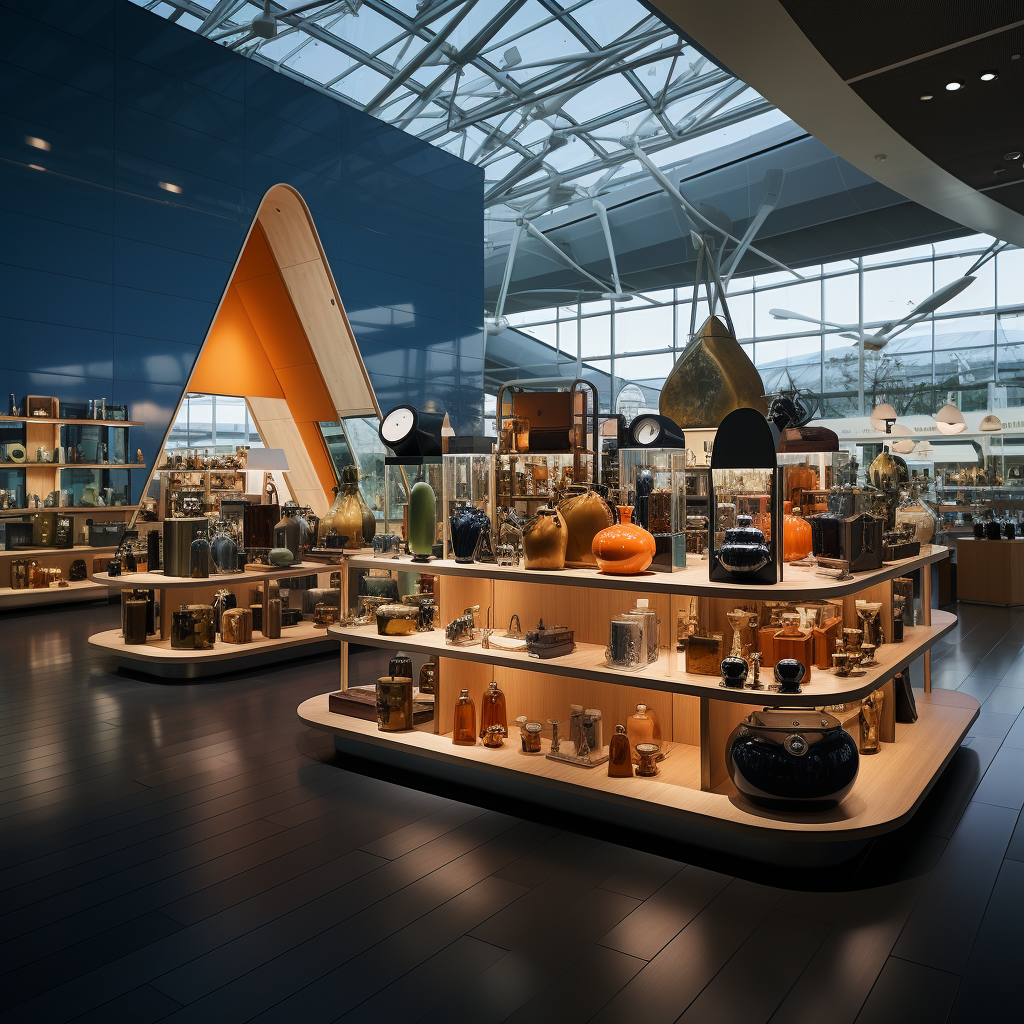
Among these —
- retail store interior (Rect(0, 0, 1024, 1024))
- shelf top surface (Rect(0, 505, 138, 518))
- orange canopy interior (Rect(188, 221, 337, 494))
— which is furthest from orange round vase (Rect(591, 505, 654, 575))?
orange canopy interior (Rect(188, 221, 337, 494))

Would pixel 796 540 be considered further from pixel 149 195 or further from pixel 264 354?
pixel 264 354

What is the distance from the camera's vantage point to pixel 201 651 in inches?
221

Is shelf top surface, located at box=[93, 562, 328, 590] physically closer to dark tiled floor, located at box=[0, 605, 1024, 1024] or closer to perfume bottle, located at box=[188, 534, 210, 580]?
perfume bottle, located at box=[188, 534, 210, 580]

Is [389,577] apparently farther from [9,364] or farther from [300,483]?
[300,483]

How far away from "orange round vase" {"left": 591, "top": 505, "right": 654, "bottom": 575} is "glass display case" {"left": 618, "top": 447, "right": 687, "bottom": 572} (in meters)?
0.05

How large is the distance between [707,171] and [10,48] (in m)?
13.1

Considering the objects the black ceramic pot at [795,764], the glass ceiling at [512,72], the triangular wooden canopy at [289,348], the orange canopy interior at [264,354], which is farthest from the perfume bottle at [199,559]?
the glass ceiling at [512,72]

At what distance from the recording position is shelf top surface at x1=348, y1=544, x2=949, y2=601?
2854mm

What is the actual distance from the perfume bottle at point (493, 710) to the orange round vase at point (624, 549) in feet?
2.57

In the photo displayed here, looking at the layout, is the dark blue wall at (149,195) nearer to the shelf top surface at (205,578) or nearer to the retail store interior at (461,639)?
the retail store interior at (461,639)

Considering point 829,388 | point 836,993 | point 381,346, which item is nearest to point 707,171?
point 829,388

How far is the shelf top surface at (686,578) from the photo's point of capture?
2.85m

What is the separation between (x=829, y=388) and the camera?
1700 centimetres

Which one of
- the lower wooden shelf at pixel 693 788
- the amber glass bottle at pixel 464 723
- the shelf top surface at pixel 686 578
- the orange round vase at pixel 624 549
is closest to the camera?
the lower wooden shelf at pixel 693 788
